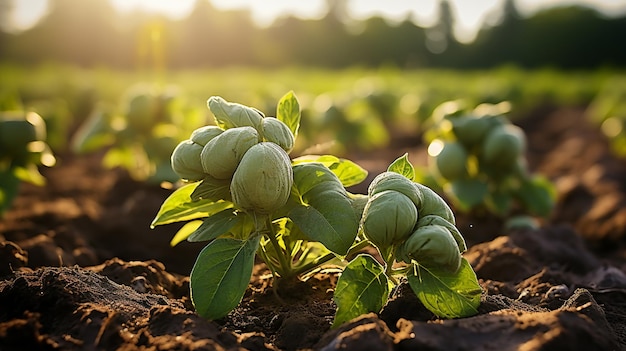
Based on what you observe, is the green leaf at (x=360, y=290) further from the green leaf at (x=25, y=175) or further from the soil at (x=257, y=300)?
the green leaf at (x=25, y=175)

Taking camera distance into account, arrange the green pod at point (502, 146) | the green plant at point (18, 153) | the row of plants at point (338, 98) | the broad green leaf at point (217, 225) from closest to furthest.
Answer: the broad green leaf at point (217, 225) → the green pod at point (502, 146) → the green plant at point (18, 153) → the row of plants at point (338, 98)

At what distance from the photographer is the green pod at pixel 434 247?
5.33ft

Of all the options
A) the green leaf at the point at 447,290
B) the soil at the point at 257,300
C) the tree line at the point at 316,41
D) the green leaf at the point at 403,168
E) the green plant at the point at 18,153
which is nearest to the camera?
the soil at the point at 257,300

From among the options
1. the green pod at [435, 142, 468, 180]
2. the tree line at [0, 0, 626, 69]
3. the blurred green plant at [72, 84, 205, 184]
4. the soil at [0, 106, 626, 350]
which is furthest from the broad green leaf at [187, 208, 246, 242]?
the tree line at [0, 0, 626, 69]

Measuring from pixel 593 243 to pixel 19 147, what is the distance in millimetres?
3738

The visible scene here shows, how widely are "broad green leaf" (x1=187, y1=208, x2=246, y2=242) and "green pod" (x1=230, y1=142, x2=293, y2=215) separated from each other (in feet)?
0.40

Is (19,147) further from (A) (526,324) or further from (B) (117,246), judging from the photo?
(A) (526,324)

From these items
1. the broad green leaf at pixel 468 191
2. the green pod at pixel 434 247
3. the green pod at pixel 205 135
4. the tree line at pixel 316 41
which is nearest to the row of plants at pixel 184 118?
the broad green leaf at pixel 468 191

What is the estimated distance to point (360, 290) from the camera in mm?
1727

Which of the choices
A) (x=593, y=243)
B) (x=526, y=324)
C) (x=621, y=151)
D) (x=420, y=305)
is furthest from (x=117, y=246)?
(x=621, y=151)

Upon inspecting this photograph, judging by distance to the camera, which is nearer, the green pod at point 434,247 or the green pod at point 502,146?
the green pod at point 434,247

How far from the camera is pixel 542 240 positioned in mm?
3168

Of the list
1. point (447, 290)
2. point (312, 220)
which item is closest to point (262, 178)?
point (312, 220)

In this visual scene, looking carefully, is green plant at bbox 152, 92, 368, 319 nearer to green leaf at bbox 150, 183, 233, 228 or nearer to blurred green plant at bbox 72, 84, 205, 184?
green leaf at bbox 150, 183, 233, 228
